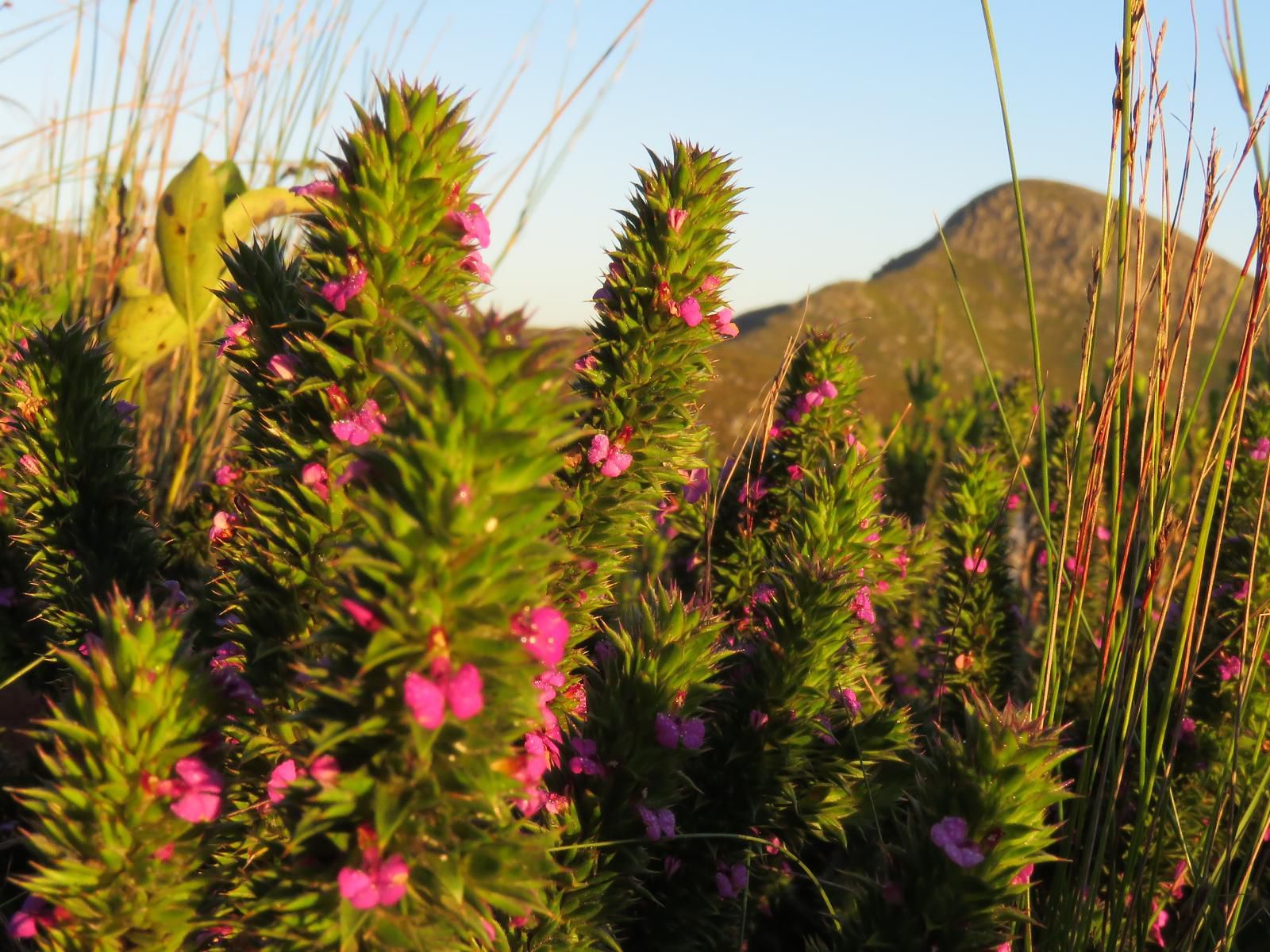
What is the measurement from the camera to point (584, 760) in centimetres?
200

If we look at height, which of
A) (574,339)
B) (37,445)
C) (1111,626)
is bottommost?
(1111,626)

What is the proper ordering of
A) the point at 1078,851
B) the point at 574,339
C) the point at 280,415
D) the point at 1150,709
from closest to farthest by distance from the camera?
the point at 574,339, the point at 280,415, the point at 1078,851, the point at 1150,709

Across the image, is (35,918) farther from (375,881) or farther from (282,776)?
(375,881)

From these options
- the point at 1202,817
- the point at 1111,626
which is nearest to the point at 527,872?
the point at 1111,626

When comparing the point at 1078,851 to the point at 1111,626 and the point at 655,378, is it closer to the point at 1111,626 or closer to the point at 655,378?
the point at 1111,626

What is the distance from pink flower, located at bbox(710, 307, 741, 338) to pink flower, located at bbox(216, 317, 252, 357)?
3.48 ft

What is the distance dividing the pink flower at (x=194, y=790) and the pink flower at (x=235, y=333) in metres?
0.95

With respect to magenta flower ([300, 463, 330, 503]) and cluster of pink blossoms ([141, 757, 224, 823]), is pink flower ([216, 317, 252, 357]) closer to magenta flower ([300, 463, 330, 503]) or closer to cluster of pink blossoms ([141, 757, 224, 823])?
magenta flower ([300, 463, 330, 503])

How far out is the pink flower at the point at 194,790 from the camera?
4.62ft

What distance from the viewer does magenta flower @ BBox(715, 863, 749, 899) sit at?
2.26m

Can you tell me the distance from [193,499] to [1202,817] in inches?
124

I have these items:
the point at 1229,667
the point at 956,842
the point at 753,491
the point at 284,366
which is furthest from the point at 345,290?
the point at 1229,667

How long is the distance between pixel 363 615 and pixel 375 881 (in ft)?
1.05

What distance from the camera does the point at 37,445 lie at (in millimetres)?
2299
